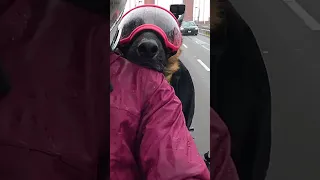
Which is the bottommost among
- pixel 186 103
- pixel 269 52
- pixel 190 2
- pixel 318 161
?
pixel 318 161

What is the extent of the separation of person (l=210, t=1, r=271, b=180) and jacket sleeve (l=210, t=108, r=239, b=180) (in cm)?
1

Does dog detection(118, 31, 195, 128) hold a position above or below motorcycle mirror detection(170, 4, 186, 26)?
below

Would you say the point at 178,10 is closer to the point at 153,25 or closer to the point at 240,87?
the point at 153,25

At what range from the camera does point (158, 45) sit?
120 cm

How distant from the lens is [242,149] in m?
1.28

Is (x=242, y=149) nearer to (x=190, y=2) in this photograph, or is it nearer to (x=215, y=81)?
(x=215, y=81)

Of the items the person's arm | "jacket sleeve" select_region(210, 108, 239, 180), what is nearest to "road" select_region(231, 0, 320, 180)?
"jacket sleeve" select_region(210, 108, 239, 180)

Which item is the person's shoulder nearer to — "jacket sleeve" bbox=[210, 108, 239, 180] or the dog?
the dog

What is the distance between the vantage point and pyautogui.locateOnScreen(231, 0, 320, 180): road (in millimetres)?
1229

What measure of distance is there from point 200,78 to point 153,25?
0.19m

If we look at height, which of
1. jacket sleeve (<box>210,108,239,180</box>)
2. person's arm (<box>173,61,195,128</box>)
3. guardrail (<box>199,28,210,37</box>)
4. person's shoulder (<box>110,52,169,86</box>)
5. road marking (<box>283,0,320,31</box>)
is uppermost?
road marking (<box>283,0,320,31</box>)
